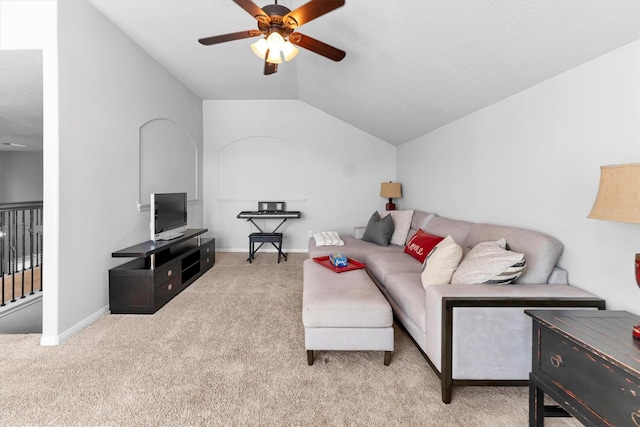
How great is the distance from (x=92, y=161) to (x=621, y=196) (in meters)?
3.60

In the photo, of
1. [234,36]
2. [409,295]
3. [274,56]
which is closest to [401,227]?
[409,295]

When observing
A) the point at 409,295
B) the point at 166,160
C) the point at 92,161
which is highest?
the point at 166,160

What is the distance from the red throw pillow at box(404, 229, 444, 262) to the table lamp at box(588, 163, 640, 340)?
1.80 m

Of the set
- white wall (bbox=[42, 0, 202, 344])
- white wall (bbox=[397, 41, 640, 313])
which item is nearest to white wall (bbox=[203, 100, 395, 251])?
white wall (bbox=[42, 0, 202, 344])

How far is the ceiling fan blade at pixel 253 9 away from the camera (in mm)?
1932

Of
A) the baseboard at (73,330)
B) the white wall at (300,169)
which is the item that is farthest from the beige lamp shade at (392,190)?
the baseboard at (73,330)

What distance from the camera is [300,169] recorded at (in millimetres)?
5828

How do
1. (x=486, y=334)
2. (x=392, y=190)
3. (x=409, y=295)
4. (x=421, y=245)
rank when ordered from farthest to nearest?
(x=392, y=190) → (x=421, y=245) → (x=409, y=295) → (x=486, y=334)

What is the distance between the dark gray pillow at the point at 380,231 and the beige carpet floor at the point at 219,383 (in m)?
1.73

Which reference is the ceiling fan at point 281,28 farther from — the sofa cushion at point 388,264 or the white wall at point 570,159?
the sofa cushion at point 388,264

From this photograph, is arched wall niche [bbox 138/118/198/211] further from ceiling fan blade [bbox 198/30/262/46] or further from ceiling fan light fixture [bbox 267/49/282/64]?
ceiling fan light fixture [bbox 267/49/282/64]

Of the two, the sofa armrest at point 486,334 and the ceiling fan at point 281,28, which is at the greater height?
the ceiling fan at point 281,28

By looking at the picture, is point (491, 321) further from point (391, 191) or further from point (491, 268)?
point (391, 191)

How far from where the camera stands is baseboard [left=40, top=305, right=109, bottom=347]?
233 cm
